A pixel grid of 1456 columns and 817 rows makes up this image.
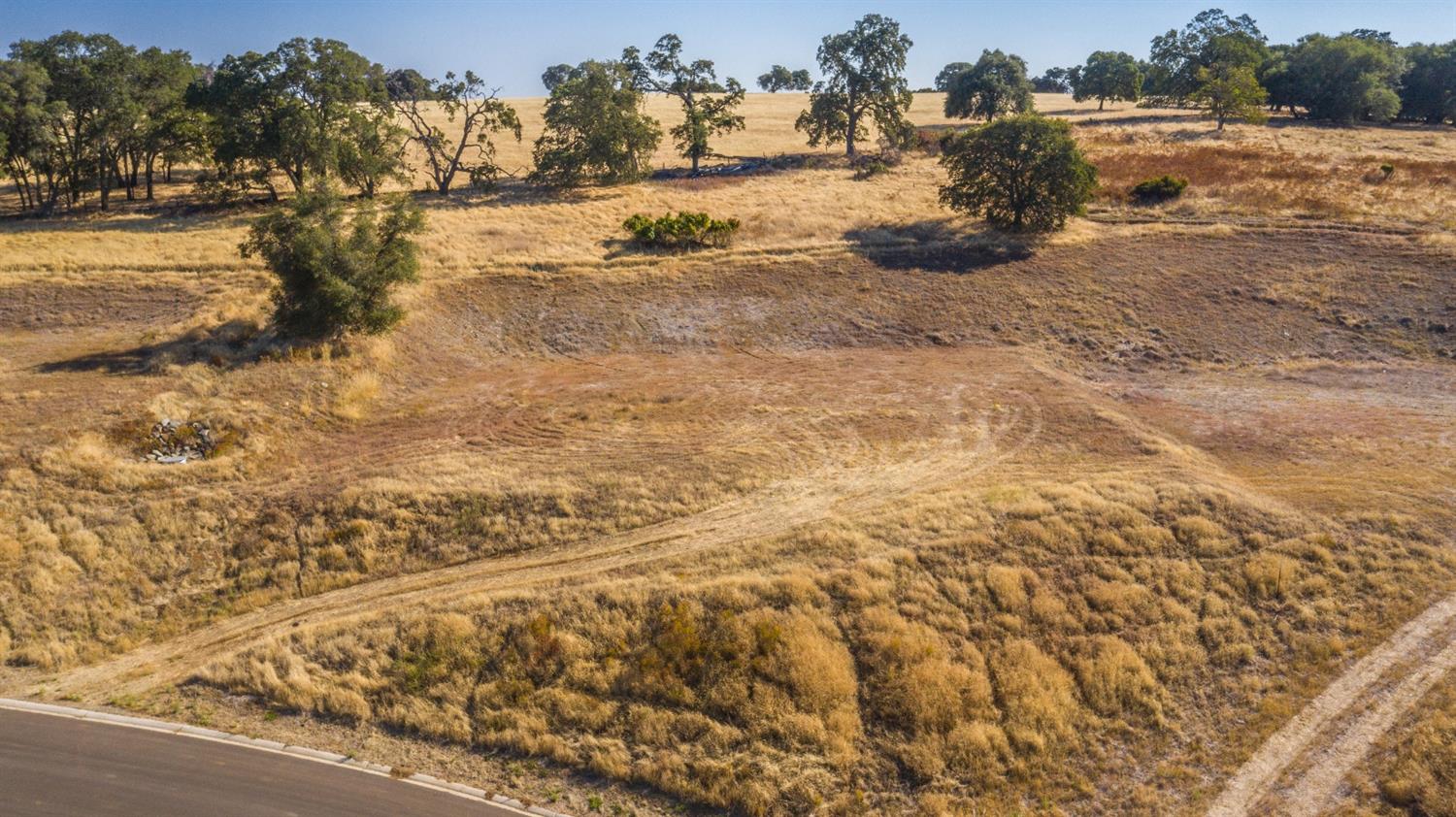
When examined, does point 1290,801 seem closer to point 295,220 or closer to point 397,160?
point 295,220

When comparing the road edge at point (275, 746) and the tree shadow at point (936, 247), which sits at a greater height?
the tree shadow at point (936, 247)

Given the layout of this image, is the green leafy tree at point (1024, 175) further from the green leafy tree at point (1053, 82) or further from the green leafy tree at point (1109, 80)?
the green leafy tree at point (1053, 82)

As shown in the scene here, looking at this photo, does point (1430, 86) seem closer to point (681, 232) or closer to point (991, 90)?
point (991, 90)

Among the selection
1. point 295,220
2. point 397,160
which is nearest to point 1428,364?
point 295,220

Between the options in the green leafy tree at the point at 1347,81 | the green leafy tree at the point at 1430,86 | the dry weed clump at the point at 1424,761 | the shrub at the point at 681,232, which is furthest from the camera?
the green leafy tree at the point at 1430,86

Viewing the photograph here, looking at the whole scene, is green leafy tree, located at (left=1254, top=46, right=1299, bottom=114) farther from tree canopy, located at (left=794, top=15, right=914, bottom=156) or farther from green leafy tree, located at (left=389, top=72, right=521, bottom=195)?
green leafy tree, located at (left=389, top=72, right=521, bottom=195)

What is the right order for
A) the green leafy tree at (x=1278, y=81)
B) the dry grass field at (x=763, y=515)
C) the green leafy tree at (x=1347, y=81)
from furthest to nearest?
the green leafy tree at (x=1278, y=81) → the green leafy tree at (x=1347, y=81) → the dry grass field at (x=763, y=515)

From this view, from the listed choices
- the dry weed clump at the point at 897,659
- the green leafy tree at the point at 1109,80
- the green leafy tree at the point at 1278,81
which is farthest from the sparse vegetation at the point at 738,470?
the green leafy tree at the point at 1109,80

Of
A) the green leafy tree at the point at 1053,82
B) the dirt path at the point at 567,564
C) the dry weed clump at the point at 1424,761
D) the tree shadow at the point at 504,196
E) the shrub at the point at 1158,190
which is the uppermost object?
A: the green leafy tree at the point at 1053,82

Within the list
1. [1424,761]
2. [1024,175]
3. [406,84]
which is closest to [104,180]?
[406,84]
